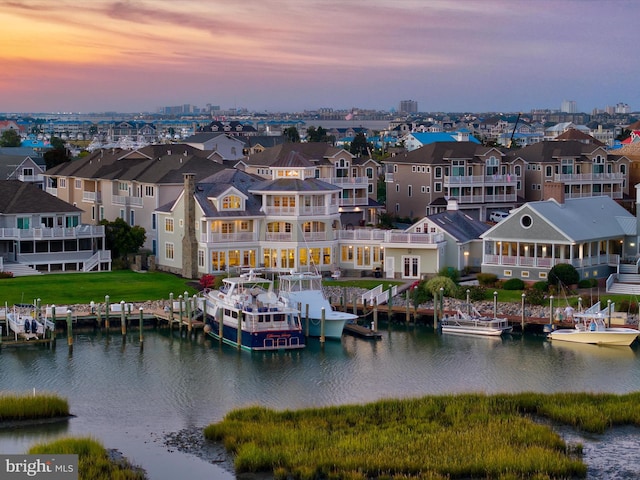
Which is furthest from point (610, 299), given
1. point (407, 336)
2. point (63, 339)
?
point (63, 339)

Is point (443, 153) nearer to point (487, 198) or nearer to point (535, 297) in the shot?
point (487, 198)

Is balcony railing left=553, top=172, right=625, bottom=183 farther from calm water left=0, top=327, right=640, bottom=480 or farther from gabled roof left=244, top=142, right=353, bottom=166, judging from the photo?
calm water left=0, top=327, right=640, bottom=480

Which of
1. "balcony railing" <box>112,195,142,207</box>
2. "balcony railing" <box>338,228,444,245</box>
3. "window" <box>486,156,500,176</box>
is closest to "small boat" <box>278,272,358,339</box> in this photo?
"balcony railing" <box>338,228,444,245</box>

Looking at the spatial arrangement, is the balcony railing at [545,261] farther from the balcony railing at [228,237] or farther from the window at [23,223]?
the window at [23,223]

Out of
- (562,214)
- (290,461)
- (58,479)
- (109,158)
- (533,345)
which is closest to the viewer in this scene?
(58,479)

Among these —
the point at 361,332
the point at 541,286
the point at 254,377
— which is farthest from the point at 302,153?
the point at 254,377

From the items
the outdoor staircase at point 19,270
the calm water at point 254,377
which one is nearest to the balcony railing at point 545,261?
the calm water at point 254,377

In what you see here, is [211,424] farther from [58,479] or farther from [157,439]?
[58,479]
